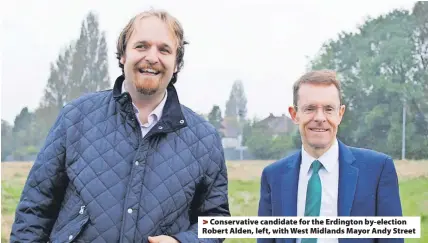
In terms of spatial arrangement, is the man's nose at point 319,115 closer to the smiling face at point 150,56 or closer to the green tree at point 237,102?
the smiling face at point 150,56

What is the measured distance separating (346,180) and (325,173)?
0.07 m

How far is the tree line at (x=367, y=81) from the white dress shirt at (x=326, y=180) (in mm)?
374

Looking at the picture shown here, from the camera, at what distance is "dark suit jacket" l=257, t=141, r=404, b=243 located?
1.30 meters

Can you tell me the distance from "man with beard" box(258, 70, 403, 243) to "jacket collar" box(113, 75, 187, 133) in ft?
1.06

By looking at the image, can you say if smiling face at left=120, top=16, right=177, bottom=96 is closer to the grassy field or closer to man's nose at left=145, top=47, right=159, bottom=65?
man's nose at left=145, top=47, right=159, bottom=65

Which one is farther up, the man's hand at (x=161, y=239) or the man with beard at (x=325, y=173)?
the man with beard at (x=325, y=173)

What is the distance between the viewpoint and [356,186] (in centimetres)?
133

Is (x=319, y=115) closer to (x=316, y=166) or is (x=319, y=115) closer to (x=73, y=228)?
(x=316, y=166)

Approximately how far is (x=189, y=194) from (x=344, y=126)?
2.23 feet

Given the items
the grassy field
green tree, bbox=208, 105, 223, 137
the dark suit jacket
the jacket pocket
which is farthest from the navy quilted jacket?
green tree, bbox=208, 105, 223, 137

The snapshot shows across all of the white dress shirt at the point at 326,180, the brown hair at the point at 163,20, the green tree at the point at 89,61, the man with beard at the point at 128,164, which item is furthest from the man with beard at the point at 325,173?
the green tree at the point at 89,61

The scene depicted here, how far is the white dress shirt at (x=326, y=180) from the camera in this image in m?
1.37

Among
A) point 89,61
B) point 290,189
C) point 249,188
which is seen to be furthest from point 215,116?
point 290,189

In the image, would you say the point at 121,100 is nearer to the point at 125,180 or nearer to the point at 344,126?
the point at 125,180
